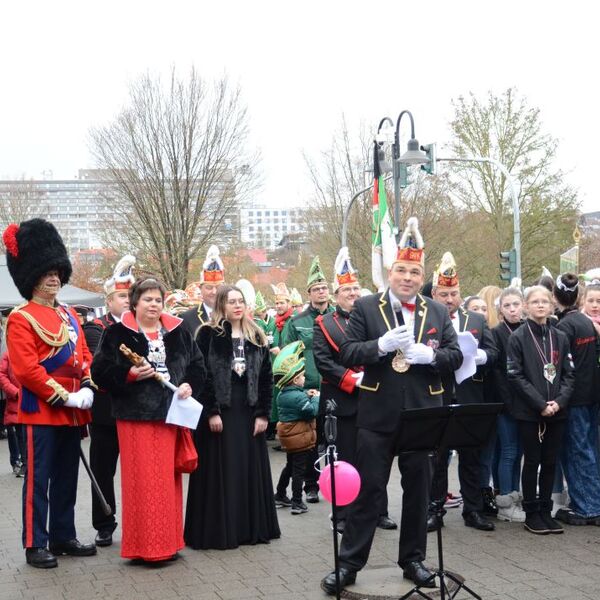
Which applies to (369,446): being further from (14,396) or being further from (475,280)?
(475,280)

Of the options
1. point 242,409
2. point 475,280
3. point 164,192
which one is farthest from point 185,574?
point 475,280

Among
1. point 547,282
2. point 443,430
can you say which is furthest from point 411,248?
point 547,282

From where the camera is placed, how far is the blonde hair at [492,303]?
9062 millimetres

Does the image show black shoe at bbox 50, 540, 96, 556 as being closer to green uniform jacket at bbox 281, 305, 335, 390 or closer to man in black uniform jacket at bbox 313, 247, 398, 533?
man in black uniform jacket at bbox 313, 247, 398, 533

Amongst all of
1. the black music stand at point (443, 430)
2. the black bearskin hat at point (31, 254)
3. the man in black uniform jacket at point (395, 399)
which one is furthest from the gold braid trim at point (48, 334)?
the black music stand at point (443, 430)

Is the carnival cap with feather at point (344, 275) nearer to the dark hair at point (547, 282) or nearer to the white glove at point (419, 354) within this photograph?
the white glove at point (419, 354)

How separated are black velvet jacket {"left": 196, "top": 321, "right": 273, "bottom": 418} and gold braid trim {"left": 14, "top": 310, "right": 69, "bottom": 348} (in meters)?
1.13

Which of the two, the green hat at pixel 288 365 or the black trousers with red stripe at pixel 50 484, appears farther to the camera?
the green hat at pixel 288 365

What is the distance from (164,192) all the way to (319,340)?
2263cm

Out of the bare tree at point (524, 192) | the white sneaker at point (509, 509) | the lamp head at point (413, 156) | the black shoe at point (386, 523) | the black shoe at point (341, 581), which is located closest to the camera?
the black shoe at point (341, 581)

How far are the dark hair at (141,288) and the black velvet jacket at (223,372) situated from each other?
0.69 meters

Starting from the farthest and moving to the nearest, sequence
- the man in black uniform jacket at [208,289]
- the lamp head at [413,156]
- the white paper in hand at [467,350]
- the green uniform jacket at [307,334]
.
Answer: the lamp head at [413,156], the green uniform jacket at [307,334], the man in black uniform jacket at [208,289], the white paper in hand at [467,350]

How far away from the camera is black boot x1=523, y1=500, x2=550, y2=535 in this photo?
299 inches

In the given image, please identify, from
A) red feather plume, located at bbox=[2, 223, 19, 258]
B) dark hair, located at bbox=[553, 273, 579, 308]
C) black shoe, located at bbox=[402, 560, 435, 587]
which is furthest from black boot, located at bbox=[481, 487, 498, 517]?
red feather plume, located at bbox=[2, 223, 19, 258]
